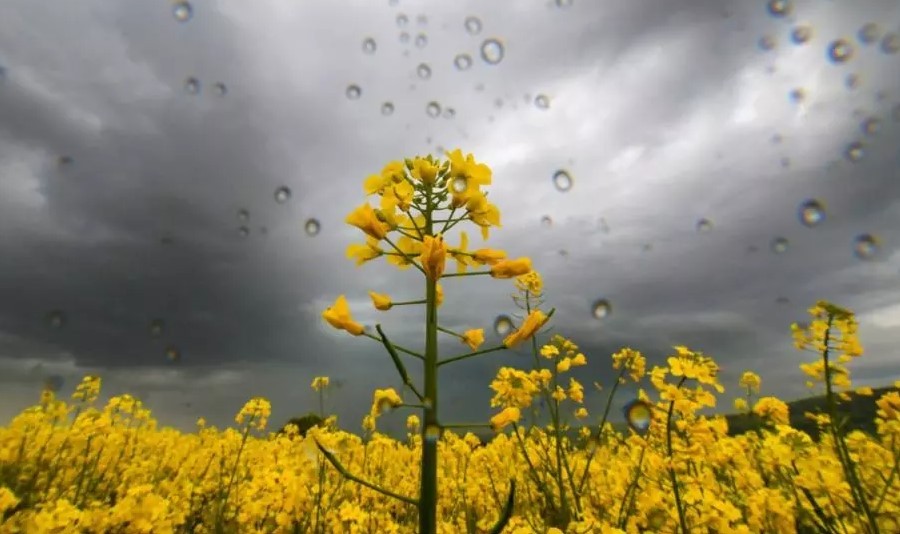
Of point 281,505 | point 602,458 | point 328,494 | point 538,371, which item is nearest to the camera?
point 281,505

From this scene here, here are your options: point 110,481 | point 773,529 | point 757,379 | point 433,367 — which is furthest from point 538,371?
point 110,481

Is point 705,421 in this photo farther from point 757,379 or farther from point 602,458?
point 602,458

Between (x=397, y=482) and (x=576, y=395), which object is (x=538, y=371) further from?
(x=397, y=482)

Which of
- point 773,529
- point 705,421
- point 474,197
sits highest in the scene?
point 474,197

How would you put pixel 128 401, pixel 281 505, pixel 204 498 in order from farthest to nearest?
1. pixel 128 401
2. pixel 204 498
3. pixel 281 505

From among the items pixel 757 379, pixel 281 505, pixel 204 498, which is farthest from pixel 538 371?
pixel 204 498

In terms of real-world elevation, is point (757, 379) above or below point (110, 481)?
above

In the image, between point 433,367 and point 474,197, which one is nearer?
point 433,367
